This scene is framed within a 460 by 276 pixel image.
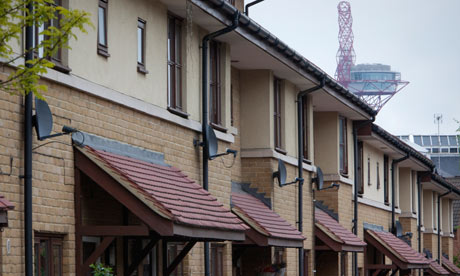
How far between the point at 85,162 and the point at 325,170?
59.0ft

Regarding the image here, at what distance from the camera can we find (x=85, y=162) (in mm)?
15773

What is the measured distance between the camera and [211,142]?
21016 millimetres

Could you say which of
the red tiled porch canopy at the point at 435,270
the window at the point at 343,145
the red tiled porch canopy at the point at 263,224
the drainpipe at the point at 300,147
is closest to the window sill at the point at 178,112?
the red tiled porch canopy at the point at 263,224

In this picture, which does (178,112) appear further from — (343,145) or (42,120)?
(343,145)

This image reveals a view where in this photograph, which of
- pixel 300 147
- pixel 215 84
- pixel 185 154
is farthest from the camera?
pixel 300 147

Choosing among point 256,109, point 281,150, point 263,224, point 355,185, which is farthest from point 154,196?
point 355,185

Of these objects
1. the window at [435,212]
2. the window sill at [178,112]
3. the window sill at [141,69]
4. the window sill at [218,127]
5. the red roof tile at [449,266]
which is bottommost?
the red roof tile at [449,266]

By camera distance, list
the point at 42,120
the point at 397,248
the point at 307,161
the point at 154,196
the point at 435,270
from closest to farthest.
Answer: the point at 42,120
the point at 154,196
the point at 307,161
the point at 397,248
the point at 435,270

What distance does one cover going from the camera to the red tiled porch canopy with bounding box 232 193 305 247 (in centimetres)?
2283

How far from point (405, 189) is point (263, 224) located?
77.7 feet

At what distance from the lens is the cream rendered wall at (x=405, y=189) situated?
149ft

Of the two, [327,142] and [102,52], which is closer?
[102,52]

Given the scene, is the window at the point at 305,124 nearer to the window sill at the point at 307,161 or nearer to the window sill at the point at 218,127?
the window sill at the point at 307,161

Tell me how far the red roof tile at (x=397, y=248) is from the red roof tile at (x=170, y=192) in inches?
711
